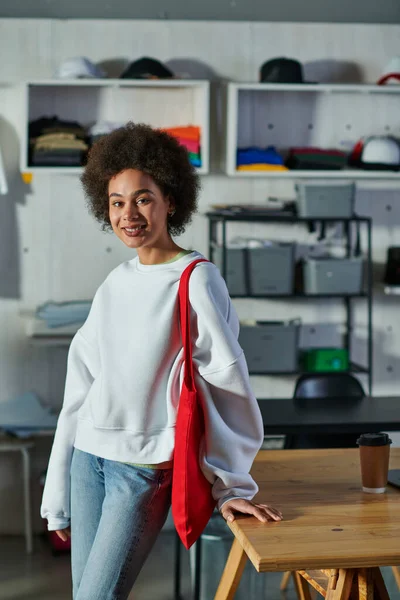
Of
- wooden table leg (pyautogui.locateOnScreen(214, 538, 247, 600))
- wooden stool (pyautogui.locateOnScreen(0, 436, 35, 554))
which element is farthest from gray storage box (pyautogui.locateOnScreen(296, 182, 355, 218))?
wooden table leg (pyautogui.locateOnScreen(214, 538, 247, 600))

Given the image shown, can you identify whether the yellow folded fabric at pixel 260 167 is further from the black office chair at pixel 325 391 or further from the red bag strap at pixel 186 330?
the red bag strap at pixel 186 330

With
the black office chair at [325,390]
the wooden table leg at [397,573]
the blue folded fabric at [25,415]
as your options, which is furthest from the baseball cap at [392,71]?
the wooden table leg at [397,573]

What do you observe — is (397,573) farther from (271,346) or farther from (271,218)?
(271,218)

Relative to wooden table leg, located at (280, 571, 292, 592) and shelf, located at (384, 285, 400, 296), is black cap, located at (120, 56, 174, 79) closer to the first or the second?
shelf, located at (384, 285, 400, 296)

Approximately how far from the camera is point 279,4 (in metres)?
4.51

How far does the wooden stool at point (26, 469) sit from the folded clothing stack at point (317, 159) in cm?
205

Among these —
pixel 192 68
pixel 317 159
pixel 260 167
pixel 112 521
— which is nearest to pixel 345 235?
pixel 317 159

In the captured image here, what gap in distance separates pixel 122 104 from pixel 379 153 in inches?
54.8

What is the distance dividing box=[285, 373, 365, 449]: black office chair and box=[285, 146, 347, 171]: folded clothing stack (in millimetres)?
1163

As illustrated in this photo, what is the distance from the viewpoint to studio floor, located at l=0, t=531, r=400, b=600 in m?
3.70

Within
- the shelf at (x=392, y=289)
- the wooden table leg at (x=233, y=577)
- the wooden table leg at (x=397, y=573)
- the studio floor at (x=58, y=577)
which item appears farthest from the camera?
the shelf at (x=392, y=289)

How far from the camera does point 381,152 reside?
4.43 meters

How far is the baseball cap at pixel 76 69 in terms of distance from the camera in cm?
425

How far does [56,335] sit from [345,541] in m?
2.97
